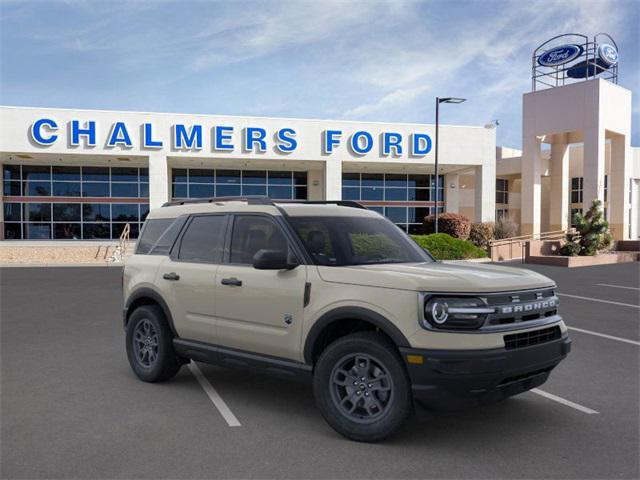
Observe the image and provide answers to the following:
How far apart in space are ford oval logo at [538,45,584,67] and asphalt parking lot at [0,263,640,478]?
104ft

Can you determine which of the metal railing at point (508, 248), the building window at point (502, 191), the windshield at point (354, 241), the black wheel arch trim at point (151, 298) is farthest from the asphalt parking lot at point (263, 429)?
the building window at point (502, 191)

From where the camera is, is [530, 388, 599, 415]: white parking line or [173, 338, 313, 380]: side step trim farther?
[530, 388, 599, 415]: white parking line

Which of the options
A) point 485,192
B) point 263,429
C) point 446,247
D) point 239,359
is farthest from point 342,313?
point 485,192

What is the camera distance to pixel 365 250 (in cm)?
562

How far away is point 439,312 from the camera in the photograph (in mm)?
4367

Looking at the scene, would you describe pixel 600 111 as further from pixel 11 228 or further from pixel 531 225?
pixel 11 228

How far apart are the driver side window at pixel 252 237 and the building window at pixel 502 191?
45236 mm

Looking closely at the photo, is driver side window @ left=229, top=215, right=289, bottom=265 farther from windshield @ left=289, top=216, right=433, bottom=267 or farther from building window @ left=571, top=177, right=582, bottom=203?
building window @ left=571, top=177, right=582, bottom=203

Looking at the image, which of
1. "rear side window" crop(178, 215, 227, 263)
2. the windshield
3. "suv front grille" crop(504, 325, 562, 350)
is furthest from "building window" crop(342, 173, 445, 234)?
"suv front grille" crop(504, 325, 562, 350)

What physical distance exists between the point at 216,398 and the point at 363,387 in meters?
1.84

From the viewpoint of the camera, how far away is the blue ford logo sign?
35.1 m

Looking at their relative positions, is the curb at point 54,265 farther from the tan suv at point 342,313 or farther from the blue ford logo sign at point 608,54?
the blue ford logo sign at point 608,54

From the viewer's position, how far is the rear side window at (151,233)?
682 centimetres

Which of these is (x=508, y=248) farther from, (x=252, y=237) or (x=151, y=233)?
(x=252, y=237)
